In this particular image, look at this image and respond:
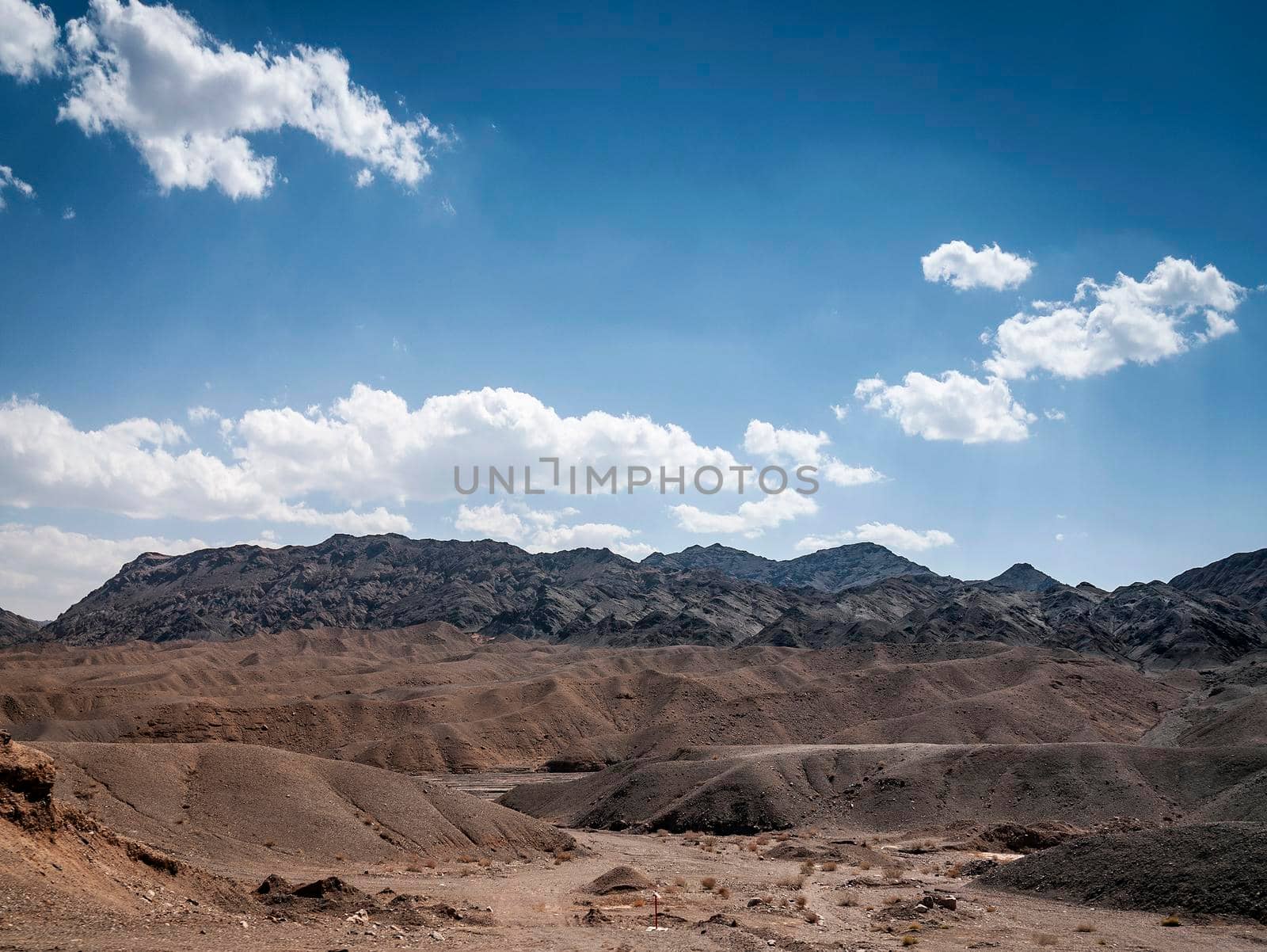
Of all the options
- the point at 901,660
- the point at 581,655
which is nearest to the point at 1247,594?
the point at 901,660

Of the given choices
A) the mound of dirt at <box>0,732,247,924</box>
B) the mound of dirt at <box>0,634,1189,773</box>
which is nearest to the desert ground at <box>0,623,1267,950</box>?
the mound of dirt at <box>0,732,247,924</box>

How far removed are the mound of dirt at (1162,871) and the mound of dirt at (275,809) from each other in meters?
22.7

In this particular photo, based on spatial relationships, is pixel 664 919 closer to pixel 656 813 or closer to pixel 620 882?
pixel 620 882

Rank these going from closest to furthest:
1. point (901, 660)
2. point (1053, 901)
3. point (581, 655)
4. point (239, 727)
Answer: point (1053, 901) < point (239, 727) < point (901, 660) < point (581, 655)

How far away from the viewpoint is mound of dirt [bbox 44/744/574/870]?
34906 millimetres

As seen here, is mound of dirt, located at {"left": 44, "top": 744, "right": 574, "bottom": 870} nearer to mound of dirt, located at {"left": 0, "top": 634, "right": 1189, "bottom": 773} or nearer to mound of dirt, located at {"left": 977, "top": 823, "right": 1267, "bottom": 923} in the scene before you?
mound of dirt, located at {"left": 977, "top": 823, "right": 1267, "bottom": 923}

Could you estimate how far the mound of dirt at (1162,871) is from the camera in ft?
89.5

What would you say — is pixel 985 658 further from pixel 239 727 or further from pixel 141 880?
pixel 141 880

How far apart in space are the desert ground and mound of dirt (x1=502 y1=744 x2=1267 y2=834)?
22 cm

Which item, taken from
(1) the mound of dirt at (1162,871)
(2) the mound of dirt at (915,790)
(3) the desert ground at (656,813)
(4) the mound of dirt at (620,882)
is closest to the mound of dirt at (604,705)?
(3) the desert ground at (656,813)

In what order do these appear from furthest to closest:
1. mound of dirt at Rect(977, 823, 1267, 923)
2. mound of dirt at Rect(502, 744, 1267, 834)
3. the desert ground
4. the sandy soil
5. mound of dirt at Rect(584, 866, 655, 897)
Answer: mound of dirt at Rect(502, 744, 1267, 834), mound of dirt at Rect(584, 866, 655, 897), mound of dirt at Rect(977, 823, 1267, 923), the desert ground, the sandy soil

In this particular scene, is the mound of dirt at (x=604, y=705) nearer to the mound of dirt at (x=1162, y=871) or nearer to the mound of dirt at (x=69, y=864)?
the mound of dirt at (x=1162, y=871)

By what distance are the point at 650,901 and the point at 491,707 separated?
80.4 meters

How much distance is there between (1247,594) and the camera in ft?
611
